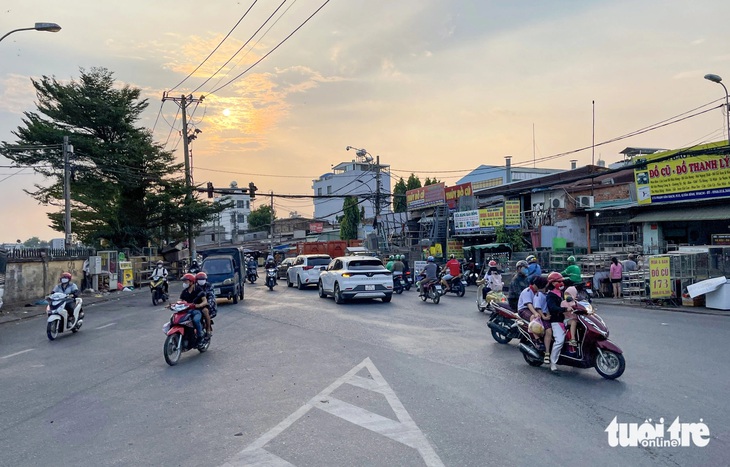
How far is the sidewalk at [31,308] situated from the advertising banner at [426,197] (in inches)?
853

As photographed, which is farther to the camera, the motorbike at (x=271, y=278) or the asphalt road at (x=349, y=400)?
the motorbike at (x=271, y=278)

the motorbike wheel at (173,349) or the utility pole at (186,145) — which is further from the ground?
the utility pole at (186,145)

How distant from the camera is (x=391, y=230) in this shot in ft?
156

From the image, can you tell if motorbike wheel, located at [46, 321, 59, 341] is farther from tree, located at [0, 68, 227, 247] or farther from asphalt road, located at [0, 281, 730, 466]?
tree, located at [0, 68, 227, 247]

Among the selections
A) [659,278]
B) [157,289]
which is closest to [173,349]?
[157,289]

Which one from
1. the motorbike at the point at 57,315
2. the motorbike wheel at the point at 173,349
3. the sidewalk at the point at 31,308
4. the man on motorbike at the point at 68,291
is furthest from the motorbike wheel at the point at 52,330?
the sidewalk at the point at 31,308

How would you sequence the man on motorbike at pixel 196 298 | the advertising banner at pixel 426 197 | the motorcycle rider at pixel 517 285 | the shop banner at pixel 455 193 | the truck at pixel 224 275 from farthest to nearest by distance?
the advertising banner at pixel 426 197 → the shop banner at pixel 455 193 → the truck at pixel 224 275 → the motorcycle rider at pixel 517 285 → the man on motorbike at pixel 196 298

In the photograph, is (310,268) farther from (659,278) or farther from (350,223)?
(350,223)

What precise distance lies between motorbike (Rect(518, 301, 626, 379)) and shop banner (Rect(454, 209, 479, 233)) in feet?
84.2

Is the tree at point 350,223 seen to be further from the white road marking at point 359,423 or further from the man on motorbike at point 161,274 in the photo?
the white road marking at point 359,423

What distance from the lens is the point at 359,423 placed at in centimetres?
593

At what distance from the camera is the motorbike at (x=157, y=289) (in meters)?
22.2

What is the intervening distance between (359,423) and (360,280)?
1394cm

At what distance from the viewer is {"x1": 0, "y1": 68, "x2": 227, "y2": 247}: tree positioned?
1538 inches
